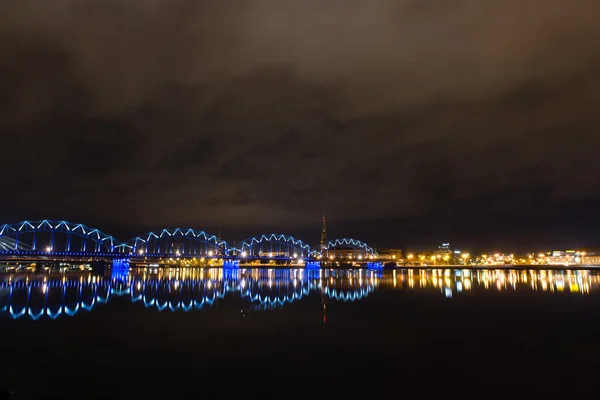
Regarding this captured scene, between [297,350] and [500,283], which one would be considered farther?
[500,283]

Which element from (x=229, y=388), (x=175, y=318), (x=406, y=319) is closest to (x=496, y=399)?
(x=229, y=388)

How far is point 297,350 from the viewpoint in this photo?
46.6 ft

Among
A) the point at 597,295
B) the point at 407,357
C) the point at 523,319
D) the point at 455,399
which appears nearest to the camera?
the point at 455,399

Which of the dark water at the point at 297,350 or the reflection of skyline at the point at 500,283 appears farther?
the reflection of skyline at the point at 500,283

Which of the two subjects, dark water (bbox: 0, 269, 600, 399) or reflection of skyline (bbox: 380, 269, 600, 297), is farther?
reflection of skyline (bbox: 380, 269, 600, 297)

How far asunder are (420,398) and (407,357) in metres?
3.73

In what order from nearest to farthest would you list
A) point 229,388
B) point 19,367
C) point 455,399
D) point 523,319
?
point 455,399 → point 229,388 → point 19,367 → point 523,319

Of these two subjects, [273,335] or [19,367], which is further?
[273,335]

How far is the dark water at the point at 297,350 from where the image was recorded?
10.3m

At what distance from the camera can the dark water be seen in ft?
33.9

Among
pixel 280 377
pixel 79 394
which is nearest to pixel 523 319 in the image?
pixel 280 377

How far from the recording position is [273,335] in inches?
663

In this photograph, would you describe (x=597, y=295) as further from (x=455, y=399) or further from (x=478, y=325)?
(x=455, y=399)

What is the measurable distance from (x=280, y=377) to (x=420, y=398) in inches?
150
